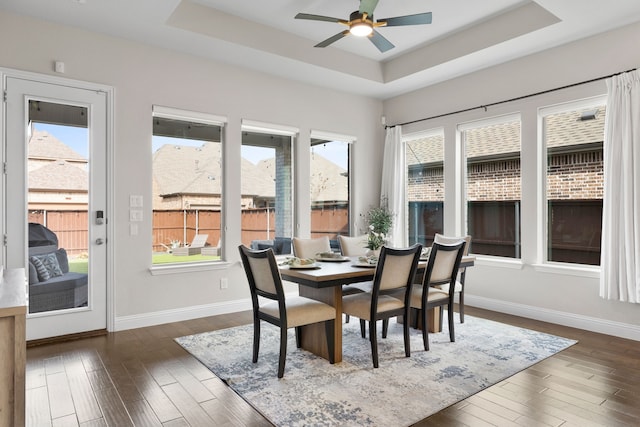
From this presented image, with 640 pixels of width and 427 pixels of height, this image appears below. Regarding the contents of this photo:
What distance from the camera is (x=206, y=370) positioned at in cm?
303

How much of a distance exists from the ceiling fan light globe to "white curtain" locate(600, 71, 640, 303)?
7.87ft

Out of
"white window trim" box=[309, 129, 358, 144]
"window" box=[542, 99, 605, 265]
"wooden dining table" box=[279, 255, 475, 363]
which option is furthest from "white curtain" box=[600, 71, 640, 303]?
"white window trim" box=[309, 129, 358, 144]

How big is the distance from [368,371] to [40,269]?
306 centimetres

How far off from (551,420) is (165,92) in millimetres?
4349

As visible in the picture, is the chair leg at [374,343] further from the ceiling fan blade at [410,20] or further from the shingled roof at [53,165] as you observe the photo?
the shingled roof at [53,165]

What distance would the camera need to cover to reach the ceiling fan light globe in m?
3.36

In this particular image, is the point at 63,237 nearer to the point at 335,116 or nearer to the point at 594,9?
the point at 335,116

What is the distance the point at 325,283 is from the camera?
290 centimetres

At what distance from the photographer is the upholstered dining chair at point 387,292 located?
3.01 metres

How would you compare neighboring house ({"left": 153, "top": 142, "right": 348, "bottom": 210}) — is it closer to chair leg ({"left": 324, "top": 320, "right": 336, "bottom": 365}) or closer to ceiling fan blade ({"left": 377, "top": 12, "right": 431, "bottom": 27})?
chair leg ({"left": 324, "top": 320, "right": 336, "bottom": 365})

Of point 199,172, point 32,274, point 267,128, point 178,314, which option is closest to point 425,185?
point 267,128

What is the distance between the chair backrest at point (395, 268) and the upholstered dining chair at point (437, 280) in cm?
21

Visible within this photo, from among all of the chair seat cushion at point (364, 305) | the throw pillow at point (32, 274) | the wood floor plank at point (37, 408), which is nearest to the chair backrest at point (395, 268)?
the chair seat cushion at point (364, 305)

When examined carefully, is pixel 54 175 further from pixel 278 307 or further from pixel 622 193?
pixel 622 193
